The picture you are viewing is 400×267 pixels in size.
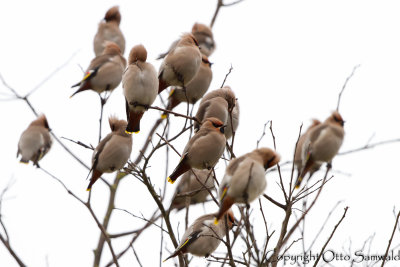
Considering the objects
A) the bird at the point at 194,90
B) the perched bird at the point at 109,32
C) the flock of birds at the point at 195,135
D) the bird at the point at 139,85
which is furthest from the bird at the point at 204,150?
the perched bird at the point at 109,32

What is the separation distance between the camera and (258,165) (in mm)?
4195

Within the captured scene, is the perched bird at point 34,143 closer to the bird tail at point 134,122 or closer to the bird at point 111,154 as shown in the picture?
the bird at point 111,154

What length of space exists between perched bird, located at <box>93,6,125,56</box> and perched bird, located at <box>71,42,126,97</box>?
5.99 feet

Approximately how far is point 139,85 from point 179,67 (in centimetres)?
67

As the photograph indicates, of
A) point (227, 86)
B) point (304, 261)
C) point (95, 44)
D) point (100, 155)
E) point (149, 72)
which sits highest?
point (95, 44)

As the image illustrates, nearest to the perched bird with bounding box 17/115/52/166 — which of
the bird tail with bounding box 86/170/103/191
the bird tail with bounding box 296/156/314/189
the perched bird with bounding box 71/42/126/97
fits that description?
the perched bird with bounding box 71/42/126/97

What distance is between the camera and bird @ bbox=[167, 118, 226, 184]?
519 centimetres

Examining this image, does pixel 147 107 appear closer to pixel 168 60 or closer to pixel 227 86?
pixel 168 60

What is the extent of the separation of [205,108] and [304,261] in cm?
215

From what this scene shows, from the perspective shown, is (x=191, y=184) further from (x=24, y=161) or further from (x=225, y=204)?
(x=225, y=204)

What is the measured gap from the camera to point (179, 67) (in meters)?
5.85

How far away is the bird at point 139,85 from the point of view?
5293 mm

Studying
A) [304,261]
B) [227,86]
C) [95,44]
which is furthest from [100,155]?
[95,44]

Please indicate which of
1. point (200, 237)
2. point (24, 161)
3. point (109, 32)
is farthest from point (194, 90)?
point (109, 32)
